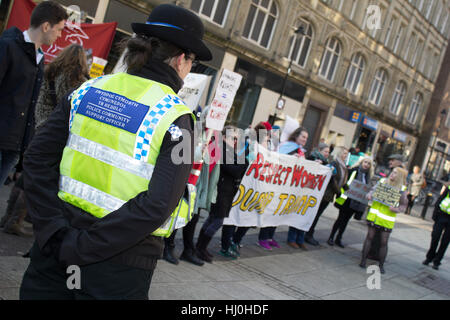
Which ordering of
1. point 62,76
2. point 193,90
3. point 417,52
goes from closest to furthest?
point 62,76, point 193,90, point 417,52

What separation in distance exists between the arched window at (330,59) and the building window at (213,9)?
767 cm

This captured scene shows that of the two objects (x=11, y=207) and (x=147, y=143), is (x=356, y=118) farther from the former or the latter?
(x=147, y=143)

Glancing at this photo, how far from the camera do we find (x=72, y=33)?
9297 mm

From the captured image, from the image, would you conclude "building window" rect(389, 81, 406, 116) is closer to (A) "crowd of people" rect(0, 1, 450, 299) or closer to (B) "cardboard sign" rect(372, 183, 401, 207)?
(B) "cardboard sign" rect(372, 183, 401, 207)

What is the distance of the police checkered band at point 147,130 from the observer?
1.81 m

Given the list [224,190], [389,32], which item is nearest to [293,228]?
[224,190]

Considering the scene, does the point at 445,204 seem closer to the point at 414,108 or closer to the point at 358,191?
the point at 358,191

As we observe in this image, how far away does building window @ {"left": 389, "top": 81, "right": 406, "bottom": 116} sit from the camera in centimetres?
3306

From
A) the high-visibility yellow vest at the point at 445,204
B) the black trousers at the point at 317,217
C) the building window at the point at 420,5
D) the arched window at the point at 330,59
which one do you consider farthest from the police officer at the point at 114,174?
the building window at the point at 420,5

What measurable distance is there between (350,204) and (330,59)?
55.3 ft

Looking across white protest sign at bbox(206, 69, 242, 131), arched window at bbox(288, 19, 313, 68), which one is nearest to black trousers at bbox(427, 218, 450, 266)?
white protest sign at bbox(206, 69, 242, 131)

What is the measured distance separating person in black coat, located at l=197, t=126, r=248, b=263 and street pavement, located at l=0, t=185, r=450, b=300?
32 cm

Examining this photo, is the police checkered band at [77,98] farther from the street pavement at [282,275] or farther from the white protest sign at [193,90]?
the white protest sign at [193,90]

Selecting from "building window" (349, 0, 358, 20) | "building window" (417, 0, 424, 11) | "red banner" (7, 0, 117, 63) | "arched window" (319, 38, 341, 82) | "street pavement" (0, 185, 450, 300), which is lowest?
"street pavement" (0, 185, 450, 300)
